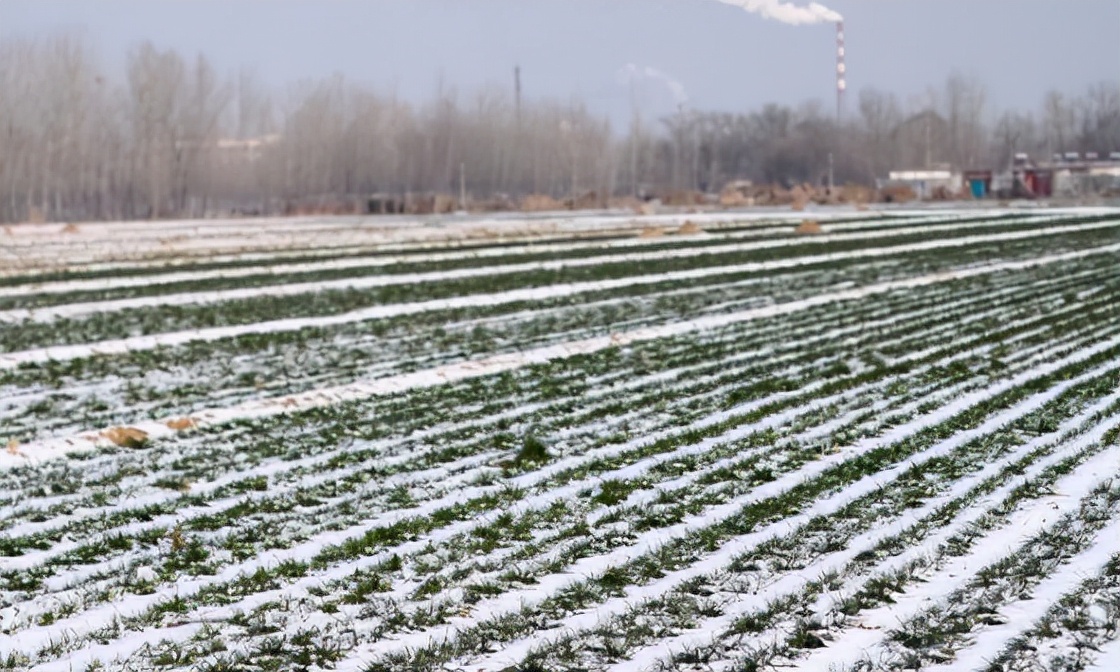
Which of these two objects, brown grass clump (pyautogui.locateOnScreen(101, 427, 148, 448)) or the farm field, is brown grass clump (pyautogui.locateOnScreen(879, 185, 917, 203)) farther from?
brown grass clump (pyautogui.locateOnScreen(101, 427, 148, 448))

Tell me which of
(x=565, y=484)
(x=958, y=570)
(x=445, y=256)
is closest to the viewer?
(x=958, y=570)

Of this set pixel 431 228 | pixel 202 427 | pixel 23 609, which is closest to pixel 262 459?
pixel 202 427

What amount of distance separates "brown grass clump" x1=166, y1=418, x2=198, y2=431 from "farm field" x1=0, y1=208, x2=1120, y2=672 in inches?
1.9

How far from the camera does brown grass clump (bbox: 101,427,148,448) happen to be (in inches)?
444

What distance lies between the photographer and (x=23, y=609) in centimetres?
694

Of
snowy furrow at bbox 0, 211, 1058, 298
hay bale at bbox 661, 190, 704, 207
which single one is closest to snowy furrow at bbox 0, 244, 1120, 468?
snowy furrow at bbox 0, 211, 1058, 298

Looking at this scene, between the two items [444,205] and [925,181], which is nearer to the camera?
[444,205]

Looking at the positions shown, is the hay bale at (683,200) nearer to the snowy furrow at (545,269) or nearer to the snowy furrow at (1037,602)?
the snowy furrow at (545,269)

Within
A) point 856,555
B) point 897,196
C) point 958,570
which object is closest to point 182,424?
point 856,555

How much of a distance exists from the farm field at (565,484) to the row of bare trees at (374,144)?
64026mm

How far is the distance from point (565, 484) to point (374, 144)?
300ft

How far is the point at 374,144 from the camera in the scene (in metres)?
98.8

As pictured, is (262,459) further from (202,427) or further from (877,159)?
(877,159)

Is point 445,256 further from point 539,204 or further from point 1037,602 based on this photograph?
point 539,204
